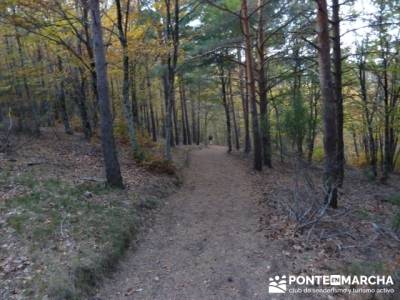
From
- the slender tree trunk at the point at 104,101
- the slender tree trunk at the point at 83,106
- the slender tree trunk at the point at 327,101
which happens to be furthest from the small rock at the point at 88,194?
the slender tree trunk at the point at 83,106

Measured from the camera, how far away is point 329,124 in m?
7.09

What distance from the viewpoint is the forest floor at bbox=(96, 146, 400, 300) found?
182 inches

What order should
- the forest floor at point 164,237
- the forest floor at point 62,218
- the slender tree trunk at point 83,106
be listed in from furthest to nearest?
the slender tree trunk at point 83,106
the forest floor at point 164,237
the forest floor at point 62,218

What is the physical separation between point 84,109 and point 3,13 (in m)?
5.13

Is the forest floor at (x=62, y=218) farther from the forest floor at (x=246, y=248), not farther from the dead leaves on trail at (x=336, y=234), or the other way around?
the dead leaves on trail at (x=336, y=234)

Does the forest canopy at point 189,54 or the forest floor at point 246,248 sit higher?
the forest canopy at point 189,54

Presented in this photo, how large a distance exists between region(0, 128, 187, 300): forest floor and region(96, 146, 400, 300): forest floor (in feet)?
1.54

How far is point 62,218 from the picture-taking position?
238 inches

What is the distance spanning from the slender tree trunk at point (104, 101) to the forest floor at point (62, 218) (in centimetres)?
52

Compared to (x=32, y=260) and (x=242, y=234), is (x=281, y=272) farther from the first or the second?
(x=32, y=260)

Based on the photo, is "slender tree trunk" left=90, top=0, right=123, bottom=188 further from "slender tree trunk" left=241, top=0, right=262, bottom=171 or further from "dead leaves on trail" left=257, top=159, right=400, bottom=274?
"slender tree trunk" left=241, top=0, right=262, bottom=171

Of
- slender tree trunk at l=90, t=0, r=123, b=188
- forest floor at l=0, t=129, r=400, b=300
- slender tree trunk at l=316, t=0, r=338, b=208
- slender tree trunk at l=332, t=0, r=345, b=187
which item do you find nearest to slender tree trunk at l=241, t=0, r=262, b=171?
slender tree trunk at l=332, t=0, r=345, b=187

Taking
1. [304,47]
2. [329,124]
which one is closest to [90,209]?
[329,124]

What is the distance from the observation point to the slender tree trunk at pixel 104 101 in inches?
307
